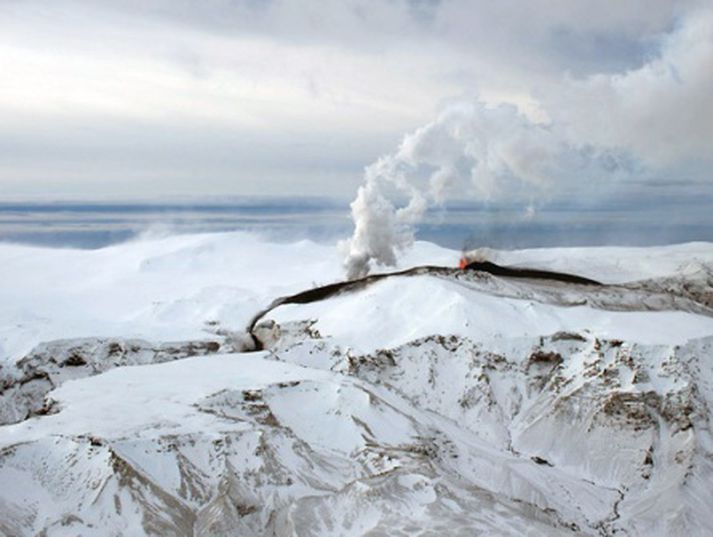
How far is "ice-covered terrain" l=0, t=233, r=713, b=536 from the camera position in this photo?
3738 inches

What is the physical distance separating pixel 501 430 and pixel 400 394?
70.4 feet

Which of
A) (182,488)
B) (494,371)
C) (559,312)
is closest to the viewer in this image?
(182,488)

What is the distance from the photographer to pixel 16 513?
289 feet

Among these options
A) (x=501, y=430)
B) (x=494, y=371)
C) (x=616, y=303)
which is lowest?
(x=501, y=430)

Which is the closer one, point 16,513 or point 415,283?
point 16,513

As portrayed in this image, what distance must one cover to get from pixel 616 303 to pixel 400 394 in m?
61.5

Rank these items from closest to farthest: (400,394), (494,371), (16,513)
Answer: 1. (16,513)
2. (400,394)
3. (494,371)

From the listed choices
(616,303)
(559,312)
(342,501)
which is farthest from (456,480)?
(616,303)

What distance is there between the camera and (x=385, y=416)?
398 ft

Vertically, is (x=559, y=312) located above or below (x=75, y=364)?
above

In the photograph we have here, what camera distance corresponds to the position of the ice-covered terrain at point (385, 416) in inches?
3738

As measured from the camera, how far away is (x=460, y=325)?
6309 inches

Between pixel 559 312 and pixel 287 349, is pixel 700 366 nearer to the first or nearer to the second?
pixel 559 312

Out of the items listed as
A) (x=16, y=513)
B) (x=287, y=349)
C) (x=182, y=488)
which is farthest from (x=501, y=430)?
(x=16, y=513)
